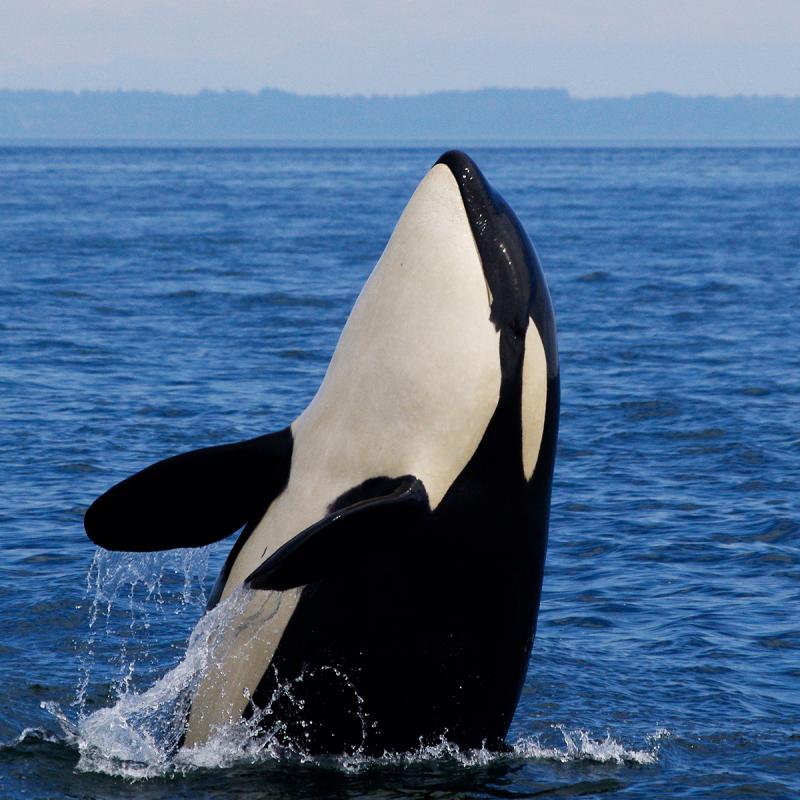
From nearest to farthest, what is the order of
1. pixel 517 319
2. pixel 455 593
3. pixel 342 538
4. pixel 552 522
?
1. pixel 342 538
2. pixel 517 319
3. pixel 455 593
4. pixel 552 522

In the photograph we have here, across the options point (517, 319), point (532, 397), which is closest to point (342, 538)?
point (532, 397)

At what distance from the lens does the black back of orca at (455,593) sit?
30.6 ft

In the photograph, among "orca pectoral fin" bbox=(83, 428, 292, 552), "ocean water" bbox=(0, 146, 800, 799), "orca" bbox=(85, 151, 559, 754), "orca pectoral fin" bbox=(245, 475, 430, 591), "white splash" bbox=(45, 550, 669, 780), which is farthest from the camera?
"ocean water" bbox=(0, 146, 800, 799)

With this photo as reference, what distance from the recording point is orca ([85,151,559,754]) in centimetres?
929

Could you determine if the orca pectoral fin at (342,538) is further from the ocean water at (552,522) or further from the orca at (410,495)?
the ocean water at (552,522)

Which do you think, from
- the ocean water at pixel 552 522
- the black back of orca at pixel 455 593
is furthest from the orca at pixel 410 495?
the ocean water at pixel 552 522

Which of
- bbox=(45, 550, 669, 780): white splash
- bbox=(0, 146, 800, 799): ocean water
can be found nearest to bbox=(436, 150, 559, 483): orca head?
bbox=(45, 550, 669, 780): white splash

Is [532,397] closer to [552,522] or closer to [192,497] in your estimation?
[192,497]

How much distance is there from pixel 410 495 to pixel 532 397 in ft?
3.31

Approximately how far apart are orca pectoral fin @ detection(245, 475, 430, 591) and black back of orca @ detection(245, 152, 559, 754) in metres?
0.22

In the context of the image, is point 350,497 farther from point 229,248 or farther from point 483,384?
point 229,248

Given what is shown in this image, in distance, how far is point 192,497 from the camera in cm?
959

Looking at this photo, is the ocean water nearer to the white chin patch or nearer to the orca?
the orca

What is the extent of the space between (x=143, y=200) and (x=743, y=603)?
66.0 m
